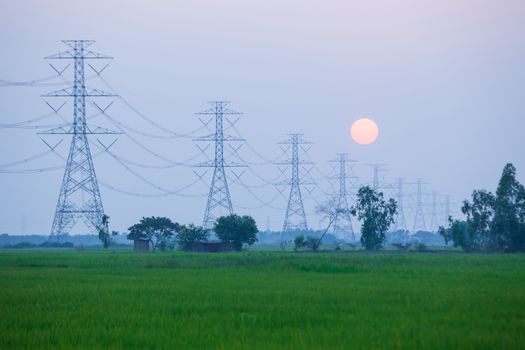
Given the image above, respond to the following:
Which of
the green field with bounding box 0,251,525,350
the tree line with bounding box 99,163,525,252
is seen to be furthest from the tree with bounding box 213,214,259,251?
the green field with bounding box 0,251,525,350

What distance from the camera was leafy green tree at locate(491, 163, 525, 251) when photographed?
3433 inches

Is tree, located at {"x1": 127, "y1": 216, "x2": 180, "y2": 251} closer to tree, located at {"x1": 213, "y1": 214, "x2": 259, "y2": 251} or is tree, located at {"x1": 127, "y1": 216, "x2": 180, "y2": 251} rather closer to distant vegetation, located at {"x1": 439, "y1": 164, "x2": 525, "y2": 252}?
tree, located at {"x1": 213, "y1": 214, "x2": 259, "y2": 251}

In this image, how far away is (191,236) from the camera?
9975cm

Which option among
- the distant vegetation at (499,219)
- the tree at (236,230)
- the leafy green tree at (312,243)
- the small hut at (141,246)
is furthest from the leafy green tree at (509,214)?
the small hut at (141,246)

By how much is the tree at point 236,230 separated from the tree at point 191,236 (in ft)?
4.89

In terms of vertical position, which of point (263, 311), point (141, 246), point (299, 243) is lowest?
point (263, 311)

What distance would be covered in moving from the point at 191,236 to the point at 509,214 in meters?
34.8

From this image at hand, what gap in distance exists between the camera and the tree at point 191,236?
9956 cm

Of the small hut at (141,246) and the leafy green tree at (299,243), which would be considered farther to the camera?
the leafy green tree at (299,243)

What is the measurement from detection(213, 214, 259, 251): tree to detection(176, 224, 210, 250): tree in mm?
1492

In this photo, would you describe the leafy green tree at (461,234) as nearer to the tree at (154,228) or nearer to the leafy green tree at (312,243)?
the leafy green tree at (312,243)

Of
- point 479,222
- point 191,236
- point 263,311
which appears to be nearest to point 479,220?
point 479,222

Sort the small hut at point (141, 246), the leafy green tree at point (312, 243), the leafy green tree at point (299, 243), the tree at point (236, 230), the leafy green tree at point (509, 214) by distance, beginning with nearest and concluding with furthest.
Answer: the leafy green tree at point (509, 214)
the small hut at point (141, 246)
the leafy green tree at point (312, 243)
the leafy green tree at point (299, 243)
the tree at point (236, 230)

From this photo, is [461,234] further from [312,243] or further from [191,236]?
[191,236]
